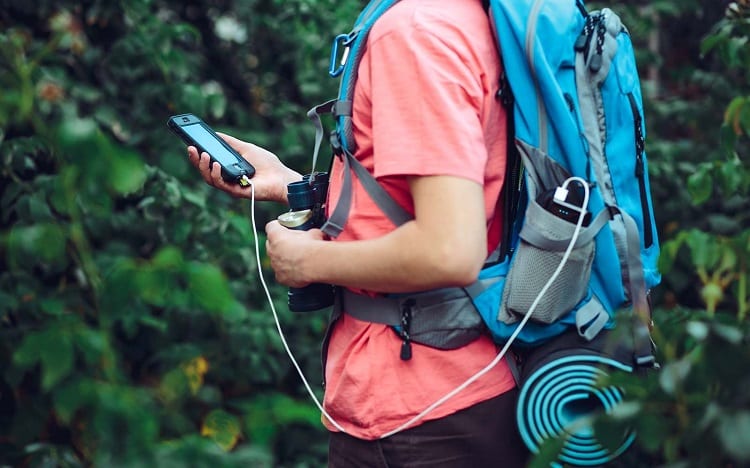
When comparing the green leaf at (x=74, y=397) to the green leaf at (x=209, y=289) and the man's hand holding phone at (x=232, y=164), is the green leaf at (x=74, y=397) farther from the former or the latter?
the man's hand holding phone at (x=232, y=164)

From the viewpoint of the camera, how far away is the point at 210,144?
6.49ft

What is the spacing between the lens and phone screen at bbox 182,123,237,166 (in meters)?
1.93

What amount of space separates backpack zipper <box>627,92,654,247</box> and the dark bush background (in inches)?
6.8

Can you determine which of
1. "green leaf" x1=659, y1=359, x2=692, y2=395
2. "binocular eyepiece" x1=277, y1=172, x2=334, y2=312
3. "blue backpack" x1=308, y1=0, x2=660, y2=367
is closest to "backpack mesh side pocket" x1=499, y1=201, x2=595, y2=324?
"blue backpack" x1=308, y1=0, x2=660, y2=367

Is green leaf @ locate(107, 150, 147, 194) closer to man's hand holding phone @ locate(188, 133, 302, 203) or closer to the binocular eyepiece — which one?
the binocular eyepiece

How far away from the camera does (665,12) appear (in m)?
3.98

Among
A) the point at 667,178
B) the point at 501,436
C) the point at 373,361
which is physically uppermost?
the point at 373,361

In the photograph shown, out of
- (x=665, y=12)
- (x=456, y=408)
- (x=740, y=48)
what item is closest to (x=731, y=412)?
(x=456, y=408)

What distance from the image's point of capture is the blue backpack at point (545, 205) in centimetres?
150

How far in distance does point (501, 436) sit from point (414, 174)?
51 centimetres

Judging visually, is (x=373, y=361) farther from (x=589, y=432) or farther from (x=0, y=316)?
(x=0, y=316)

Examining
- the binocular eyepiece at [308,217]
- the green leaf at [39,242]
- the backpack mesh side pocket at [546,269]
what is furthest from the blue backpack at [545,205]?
the green leaf at [39,242]

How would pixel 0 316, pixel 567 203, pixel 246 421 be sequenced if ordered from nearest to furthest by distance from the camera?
pixel 246 421 < pixel 567 203 < pixel 0 316

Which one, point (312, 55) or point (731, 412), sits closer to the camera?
point (731, 412)
